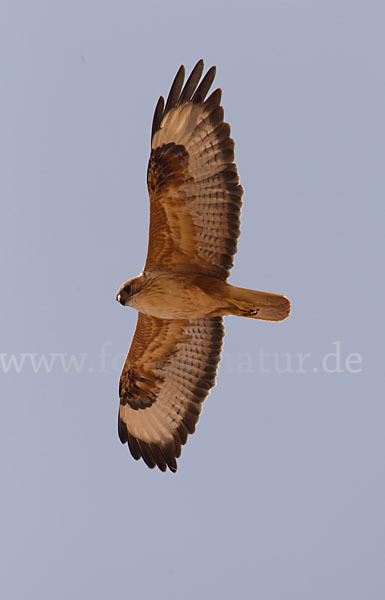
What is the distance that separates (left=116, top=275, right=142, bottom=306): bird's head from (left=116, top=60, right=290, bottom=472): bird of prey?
1 centimetres

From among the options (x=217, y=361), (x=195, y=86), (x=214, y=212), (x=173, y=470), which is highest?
(x=195, y=86)

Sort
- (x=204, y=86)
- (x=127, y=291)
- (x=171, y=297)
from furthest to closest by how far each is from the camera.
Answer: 1. (x=171, y=297)
2. (x=127, y=291)
3. (x=204, y=86)

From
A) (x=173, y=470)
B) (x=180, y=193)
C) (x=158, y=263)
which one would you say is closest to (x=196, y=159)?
(x=180, y=193)

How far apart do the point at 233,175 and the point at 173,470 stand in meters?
3.84

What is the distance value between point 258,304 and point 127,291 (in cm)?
151

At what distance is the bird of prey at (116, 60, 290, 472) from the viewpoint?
933 centimetres

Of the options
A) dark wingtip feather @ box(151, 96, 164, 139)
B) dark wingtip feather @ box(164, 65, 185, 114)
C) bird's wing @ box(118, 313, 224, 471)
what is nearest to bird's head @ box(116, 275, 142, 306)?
bird's wing @ box(118, 313, 224, 471)

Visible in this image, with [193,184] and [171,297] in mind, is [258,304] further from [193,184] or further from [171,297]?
[193,184]

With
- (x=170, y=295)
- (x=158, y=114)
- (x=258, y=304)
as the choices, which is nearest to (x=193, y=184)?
(x=158, y=114)

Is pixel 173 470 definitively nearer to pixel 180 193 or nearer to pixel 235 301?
pixel 235 301

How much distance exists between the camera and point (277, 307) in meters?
9.52

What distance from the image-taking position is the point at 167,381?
35.6 ft

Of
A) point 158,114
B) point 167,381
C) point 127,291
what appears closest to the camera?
point 158,114

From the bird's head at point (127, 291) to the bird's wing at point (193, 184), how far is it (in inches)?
12.4
